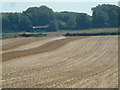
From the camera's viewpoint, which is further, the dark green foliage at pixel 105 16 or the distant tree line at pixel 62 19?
the dark green foliage at pixel 105 16

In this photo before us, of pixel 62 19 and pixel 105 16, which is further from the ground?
pixel 105 16

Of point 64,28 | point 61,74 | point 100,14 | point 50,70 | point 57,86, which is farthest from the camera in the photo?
point 100,14

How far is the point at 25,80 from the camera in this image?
63.2 ft

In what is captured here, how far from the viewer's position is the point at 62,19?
17700 centimetres

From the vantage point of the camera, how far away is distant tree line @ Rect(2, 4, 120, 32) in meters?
146

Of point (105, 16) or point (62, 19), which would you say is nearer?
point (105, 16)

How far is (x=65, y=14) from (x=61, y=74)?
162 m

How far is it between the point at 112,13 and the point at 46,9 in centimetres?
4036

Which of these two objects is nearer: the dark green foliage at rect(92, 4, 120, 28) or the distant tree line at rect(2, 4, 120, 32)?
the distant tree line at rect(2, 4, 120, 32)

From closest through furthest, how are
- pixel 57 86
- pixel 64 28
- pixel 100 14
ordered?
pixel 57 86, pixel 64 28, pixel 100 14

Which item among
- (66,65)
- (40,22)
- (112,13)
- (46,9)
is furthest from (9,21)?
(66,65)

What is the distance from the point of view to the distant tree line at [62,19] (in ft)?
480

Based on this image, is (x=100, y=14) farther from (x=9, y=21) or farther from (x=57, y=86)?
(x=57, y=86)

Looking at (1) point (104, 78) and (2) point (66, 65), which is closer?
(1) point (104, 78)
